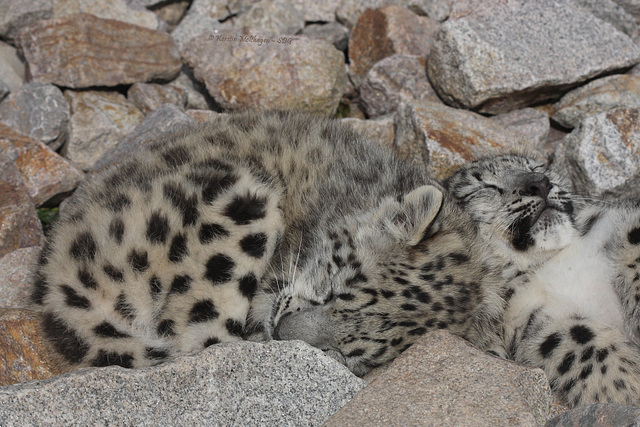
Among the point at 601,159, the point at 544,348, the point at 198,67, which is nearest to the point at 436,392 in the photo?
the point at 544,348

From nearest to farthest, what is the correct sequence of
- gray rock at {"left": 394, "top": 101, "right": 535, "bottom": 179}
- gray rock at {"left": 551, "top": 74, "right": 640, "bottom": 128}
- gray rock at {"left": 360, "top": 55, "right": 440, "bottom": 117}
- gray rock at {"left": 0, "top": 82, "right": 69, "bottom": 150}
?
1. gray rock at {"left": 394, "top": 101, "right": 535, "bottom": 179}
2. gray rock at {"left": 0, "top": 82, "right": 69, "bottom": 150}
3. gray rock at {"left": 551, "top": 74, "right": 640, "bottom": 128}
4. gray rock at {"left": 360, "top": 55, "right": 440, "bottom": 117}

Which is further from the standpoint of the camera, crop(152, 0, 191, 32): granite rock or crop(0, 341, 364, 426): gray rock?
crop(152, 0, 191, 32): granite rock

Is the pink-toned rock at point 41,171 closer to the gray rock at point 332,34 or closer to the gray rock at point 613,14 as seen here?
the gray rock at point 332,34

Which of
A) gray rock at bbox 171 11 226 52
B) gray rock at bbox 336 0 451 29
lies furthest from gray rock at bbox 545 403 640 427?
gray rock at bbox 336 0 451 29

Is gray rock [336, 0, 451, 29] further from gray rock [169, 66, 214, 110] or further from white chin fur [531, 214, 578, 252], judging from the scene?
white chin fur [531, 214, 578, 252]

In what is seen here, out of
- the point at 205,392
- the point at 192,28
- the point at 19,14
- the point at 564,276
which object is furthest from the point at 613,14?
Result: the point at 205,392

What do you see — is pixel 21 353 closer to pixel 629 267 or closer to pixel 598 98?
pixel 629 267

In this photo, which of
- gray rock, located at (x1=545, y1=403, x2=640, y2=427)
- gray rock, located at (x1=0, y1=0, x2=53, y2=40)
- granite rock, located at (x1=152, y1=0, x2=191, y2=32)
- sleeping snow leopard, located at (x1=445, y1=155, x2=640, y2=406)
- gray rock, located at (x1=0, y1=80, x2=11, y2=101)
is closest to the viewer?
gray rock, located at (x1=545, y1=403, x2=640, y2=427)

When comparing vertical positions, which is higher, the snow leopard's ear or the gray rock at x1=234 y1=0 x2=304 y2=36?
the snow leopard's ear
